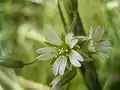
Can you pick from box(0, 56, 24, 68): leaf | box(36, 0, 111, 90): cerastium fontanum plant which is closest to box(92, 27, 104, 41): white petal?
box(36, 0, 111, 90): cerastium fontanum plant

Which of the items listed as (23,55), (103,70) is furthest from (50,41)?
(23,55)

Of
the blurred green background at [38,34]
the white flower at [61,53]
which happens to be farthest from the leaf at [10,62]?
the blurred green background at [38,34]

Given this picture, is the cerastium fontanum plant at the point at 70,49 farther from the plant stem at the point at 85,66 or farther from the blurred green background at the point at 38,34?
the blurred green background at the point at 38,34

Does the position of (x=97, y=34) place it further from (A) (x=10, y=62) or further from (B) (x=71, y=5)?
(A) (x=10, y=62)

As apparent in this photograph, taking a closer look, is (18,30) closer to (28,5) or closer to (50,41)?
(28,5)

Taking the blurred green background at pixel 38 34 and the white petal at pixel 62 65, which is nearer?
the white petal at pixel 62 65

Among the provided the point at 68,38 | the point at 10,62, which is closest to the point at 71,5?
the point at 68,38

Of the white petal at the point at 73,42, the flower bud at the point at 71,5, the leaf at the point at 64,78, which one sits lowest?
the leaf at the point at 64,78
